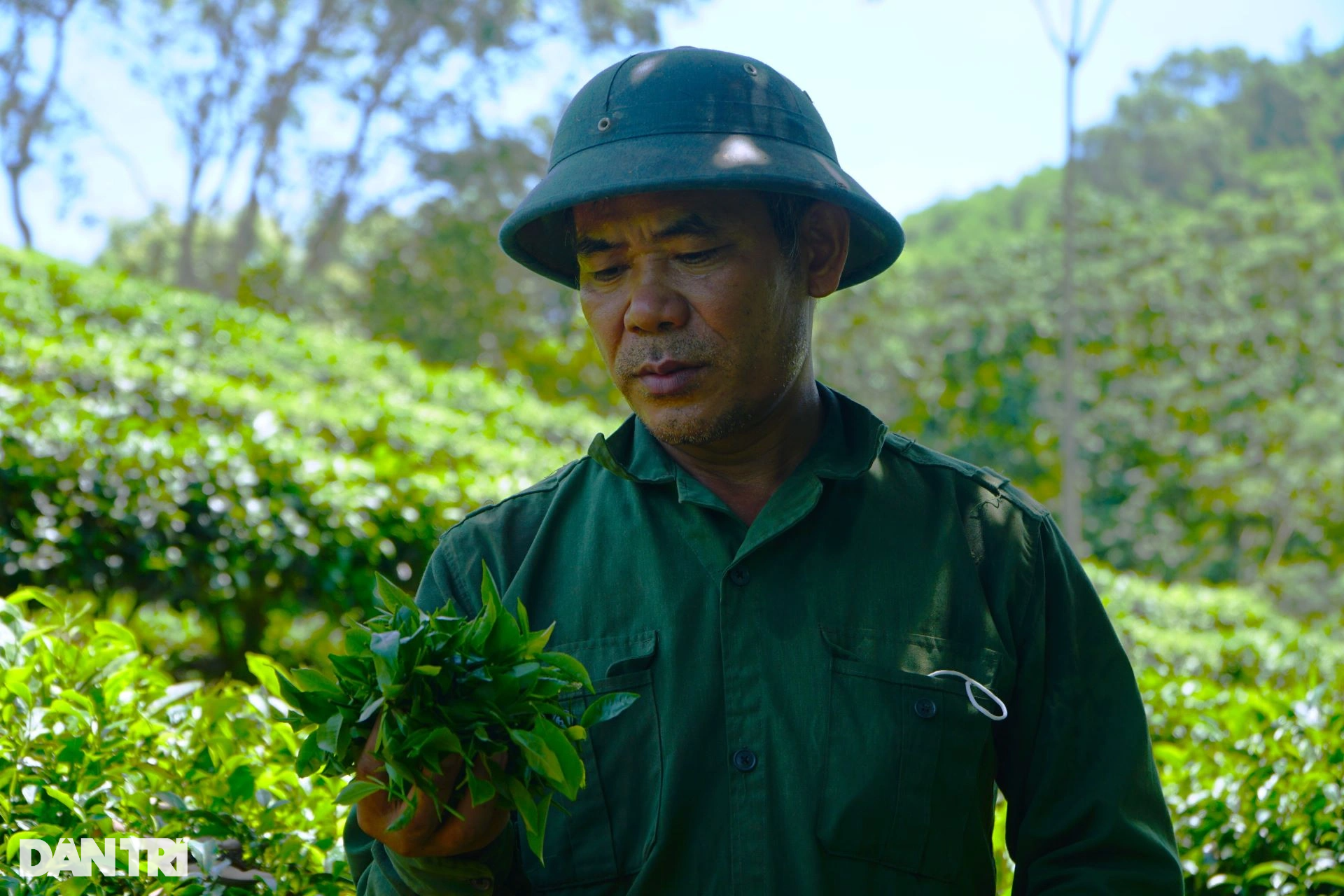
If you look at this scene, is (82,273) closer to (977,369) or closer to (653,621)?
(653,621)

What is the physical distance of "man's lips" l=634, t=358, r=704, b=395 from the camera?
1.85m

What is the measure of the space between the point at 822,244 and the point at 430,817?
3.82ft

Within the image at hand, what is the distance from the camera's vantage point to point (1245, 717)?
325cm

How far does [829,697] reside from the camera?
175cm

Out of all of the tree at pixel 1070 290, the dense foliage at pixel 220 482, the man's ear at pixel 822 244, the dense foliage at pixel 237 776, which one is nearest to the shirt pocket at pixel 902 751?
the man's ear at pixel 822 244

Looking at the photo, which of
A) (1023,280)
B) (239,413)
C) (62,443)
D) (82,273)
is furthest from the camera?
(1023,280)

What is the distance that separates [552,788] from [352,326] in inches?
667

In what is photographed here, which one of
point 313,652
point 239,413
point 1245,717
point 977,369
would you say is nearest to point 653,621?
point 1245,717

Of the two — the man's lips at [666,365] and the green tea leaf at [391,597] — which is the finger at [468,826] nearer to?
the green tea leaf at [391,597]

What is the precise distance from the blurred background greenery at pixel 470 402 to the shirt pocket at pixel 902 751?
3.19 ft

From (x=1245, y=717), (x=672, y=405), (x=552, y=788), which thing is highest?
(x=672, y=405)

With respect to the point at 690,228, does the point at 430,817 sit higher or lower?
lower

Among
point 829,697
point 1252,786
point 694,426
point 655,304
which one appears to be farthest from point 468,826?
point 1252,786

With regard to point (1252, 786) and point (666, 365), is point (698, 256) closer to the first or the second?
point (666, 365)
